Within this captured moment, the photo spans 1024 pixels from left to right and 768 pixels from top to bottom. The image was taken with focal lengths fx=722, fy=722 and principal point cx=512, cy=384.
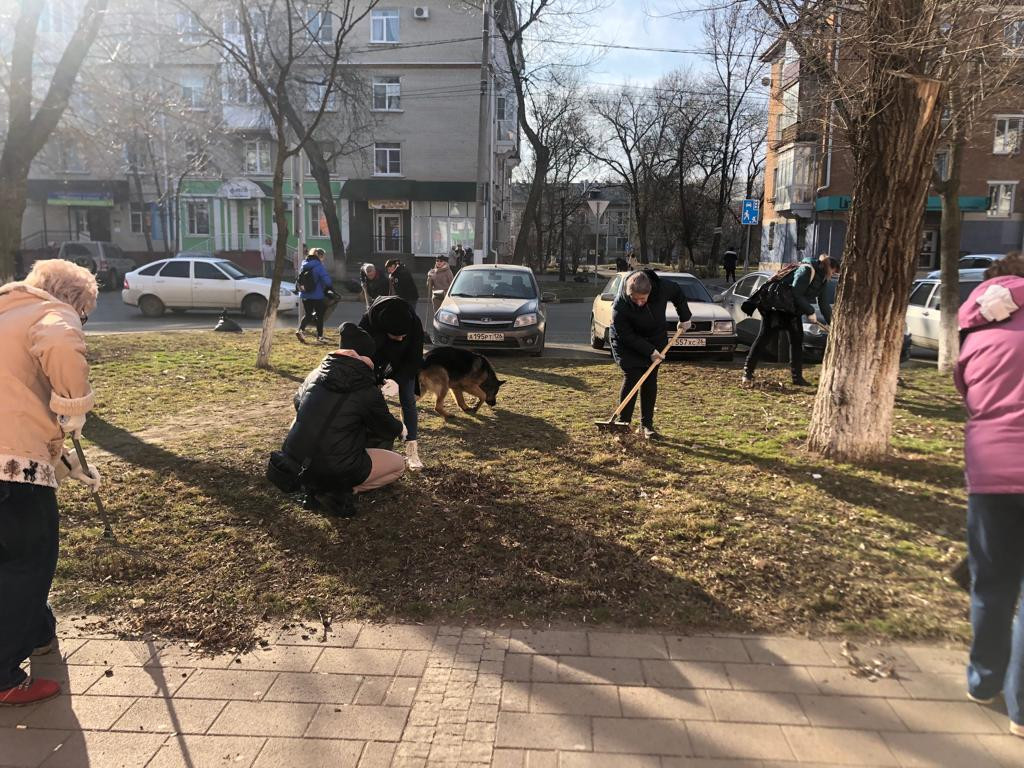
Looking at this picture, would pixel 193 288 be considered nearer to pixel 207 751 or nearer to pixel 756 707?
pixel 207 751

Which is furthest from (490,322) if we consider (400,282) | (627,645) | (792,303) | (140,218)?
(140,218)

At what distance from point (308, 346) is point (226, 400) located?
4.75 meters

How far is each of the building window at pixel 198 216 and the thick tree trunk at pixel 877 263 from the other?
40.4m

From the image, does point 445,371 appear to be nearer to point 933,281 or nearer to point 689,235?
point 933,281

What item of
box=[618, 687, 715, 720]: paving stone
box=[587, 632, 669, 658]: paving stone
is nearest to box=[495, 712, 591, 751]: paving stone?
box=[618, 687, 715, 720]: paving stone

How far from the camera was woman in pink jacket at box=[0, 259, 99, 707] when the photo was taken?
282cm

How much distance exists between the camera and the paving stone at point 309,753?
8.54ft

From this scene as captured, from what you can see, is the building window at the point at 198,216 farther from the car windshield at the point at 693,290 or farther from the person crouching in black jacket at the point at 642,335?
the person crouching in black jacket at the point at 642,335

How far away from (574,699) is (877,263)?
403 cm

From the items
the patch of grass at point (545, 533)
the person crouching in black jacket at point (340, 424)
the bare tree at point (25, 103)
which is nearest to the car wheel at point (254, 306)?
the bare tree at point (25, 103)

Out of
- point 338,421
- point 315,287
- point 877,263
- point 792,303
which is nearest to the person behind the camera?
point 338,421

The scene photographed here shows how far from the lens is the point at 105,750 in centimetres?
268

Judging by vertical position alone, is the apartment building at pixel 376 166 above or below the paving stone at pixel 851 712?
above

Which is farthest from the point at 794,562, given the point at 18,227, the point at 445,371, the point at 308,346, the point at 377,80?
the point at 377,80
